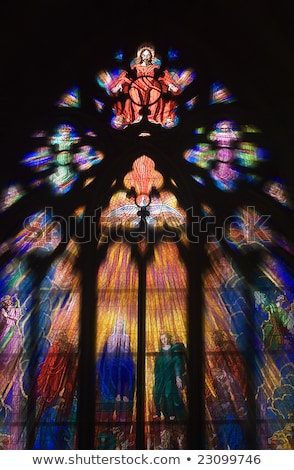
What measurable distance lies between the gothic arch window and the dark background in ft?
0.52

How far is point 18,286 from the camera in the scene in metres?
12.6

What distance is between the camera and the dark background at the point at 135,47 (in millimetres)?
13133

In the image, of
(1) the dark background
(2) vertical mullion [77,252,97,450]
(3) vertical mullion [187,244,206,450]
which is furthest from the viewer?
(1) the dark background

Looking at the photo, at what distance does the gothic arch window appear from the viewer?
39.2 ft

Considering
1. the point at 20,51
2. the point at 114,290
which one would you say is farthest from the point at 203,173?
the point at 20,51

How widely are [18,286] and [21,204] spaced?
990 millimetres

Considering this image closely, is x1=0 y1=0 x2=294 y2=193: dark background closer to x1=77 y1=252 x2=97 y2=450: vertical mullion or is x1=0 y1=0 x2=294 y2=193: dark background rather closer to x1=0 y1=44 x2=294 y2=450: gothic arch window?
x1=0 y1=44 x2=294 y2=450: gothic arch window

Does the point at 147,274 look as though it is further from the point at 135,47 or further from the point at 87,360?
the point at 135,47

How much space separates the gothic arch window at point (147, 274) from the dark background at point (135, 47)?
16 centimetres

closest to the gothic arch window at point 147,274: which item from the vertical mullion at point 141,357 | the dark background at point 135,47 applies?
the vertical mullion at point 141,357

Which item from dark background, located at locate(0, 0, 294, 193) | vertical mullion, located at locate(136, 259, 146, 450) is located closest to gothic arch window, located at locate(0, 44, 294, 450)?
vertical mullion, located at locate(136, 259, 146, 450)

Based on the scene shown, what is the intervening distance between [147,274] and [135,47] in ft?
9.55

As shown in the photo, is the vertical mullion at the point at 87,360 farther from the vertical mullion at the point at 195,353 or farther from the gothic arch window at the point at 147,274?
the vertical mullion at the point at 195,353
